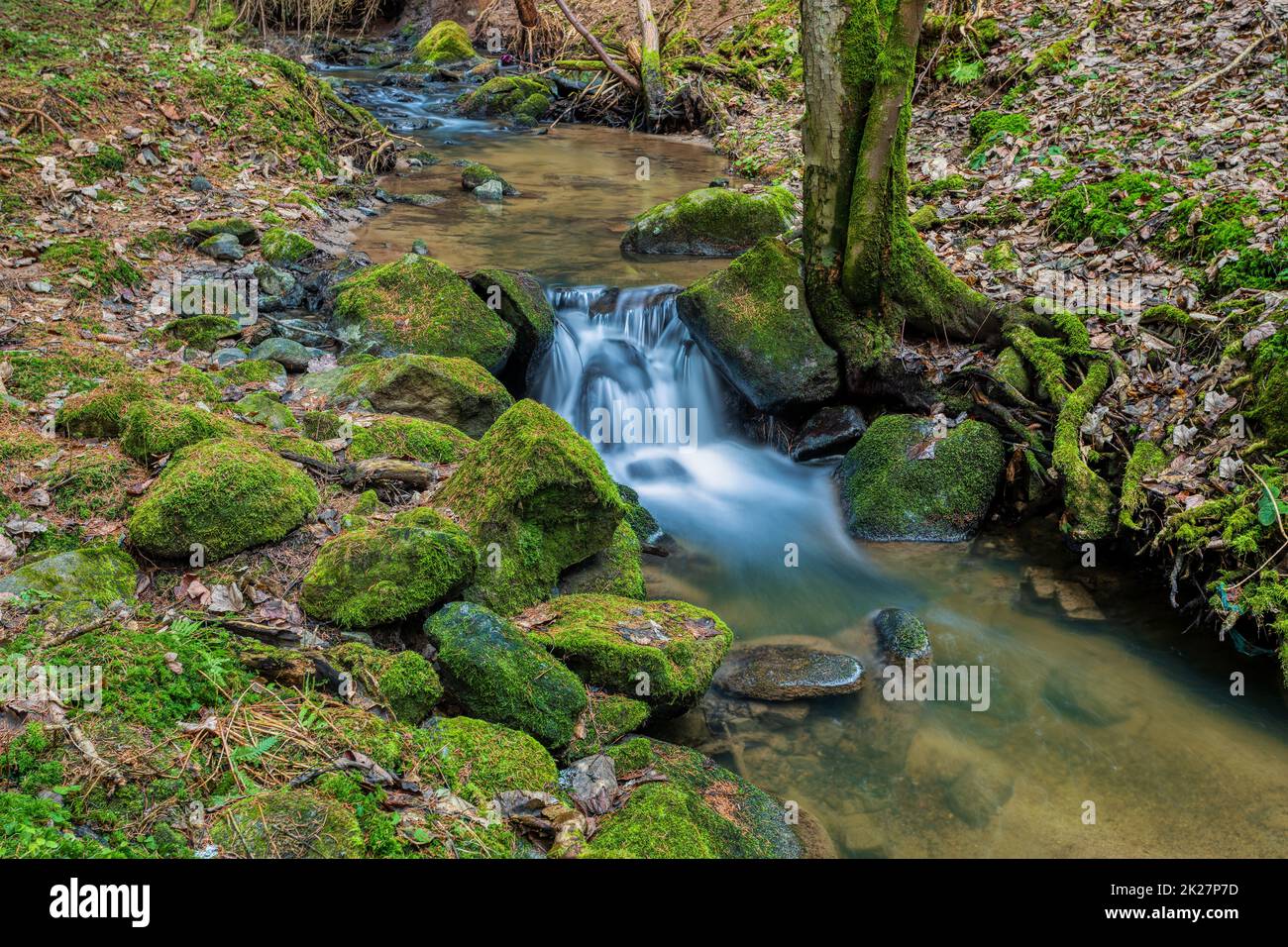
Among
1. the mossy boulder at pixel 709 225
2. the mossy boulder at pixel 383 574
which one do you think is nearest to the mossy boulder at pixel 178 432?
the mossy boulder at pixel 383 574

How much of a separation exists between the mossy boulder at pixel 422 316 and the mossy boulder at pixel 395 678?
4376 millimetres

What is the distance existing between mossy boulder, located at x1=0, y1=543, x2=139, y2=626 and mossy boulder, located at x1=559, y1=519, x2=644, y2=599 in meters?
2.38

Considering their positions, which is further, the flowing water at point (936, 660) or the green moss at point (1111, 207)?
the green moss at point (1111, 207)

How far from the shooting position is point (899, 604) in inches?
251

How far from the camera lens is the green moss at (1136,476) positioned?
5.83 meters

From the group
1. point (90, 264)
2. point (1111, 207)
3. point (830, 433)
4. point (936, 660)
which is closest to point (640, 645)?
point (936, 660)

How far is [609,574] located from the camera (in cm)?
563

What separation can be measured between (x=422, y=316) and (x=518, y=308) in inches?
37.4

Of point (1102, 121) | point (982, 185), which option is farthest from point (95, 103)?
point (1102, 121)

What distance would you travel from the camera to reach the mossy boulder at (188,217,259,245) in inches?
367

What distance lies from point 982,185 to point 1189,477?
17.3 ft

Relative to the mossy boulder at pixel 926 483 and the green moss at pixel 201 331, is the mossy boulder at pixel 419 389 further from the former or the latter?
the mossy boulder at pixel 926 483

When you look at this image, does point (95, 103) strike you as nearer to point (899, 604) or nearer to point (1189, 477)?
point (899, 604)

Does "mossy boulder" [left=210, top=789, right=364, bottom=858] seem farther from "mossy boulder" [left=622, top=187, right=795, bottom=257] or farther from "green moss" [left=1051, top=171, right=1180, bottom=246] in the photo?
"mossy boulder" [left=622, top=187, right=795, bottom=257]
